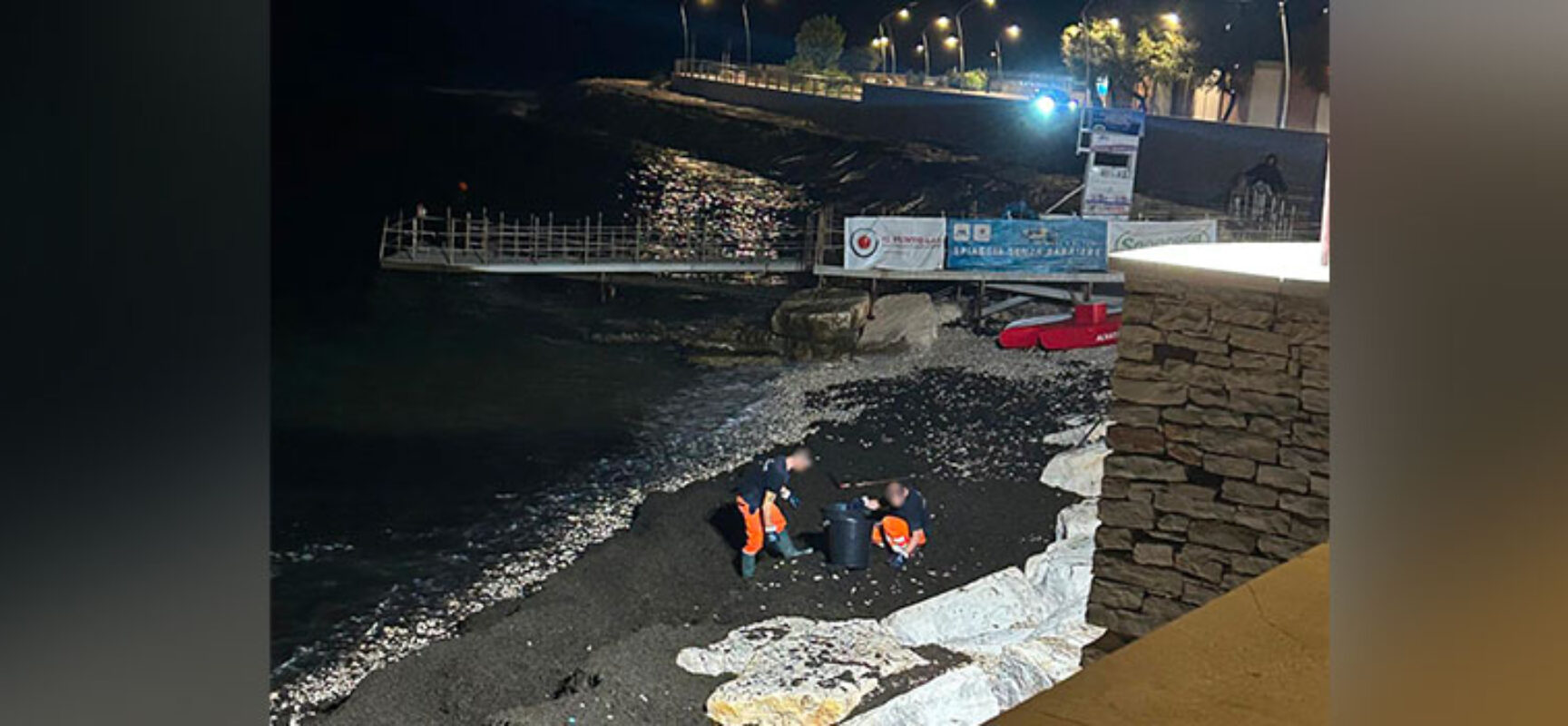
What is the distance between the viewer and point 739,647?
6977 millimetres

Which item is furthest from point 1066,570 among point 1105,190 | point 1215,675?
point 1215,675

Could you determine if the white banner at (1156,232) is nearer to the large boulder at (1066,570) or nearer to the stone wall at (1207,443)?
the large boulder at (1066,570)

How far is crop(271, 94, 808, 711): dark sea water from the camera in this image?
7.11 metres

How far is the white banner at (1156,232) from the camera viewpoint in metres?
A: 8.92

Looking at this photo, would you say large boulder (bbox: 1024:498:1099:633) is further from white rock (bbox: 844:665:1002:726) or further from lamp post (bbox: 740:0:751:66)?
lamp post (bbox: 740:0:751:66)

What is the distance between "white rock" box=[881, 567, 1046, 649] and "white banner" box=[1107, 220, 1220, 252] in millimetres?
2705

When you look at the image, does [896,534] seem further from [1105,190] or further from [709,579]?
[1105,190]

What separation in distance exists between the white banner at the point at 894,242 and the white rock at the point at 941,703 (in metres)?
2.86

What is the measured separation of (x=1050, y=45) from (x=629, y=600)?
4.93 metres

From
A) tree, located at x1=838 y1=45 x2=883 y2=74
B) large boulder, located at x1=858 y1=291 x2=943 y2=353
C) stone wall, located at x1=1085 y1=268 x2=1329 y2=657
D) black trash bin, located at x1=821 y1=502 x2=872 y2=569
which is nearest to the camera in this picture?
stone wall, located at x1=1085 y1=268 x2=1329 y2=657

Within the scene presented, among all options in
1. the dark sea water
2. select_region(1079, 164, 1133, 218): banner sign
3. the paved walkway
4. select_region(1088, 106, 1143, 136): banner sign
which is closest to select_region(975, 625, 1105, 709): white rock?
the dark sea water
